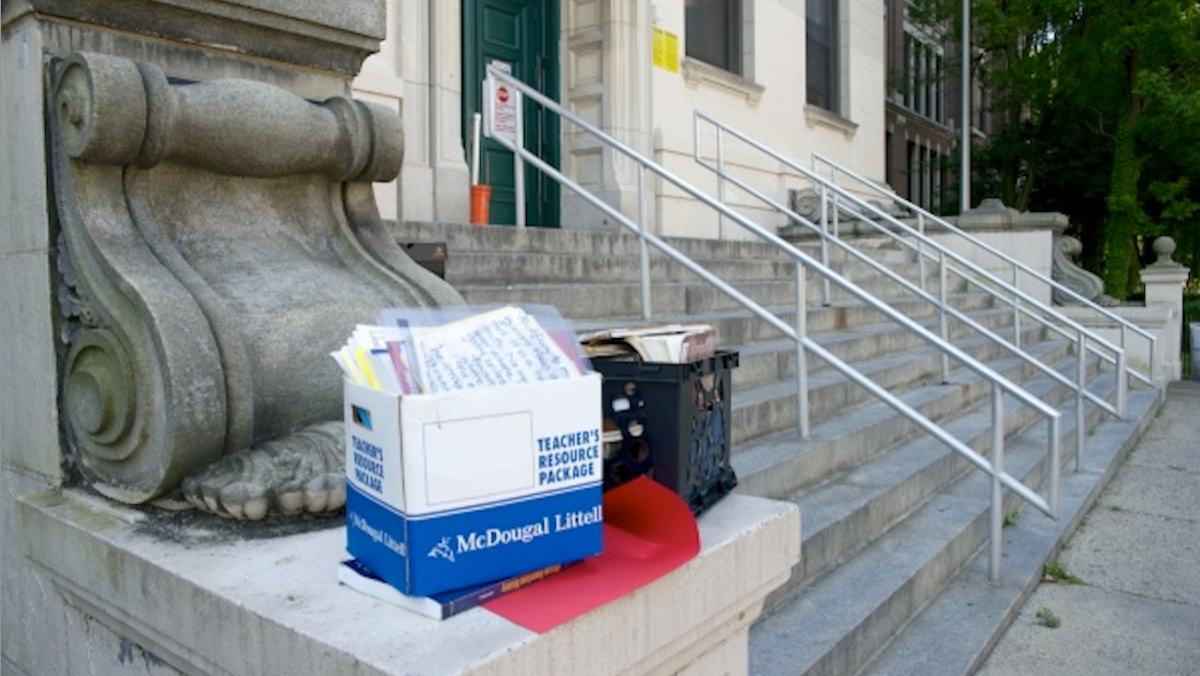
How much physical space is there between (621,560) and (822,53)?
45.3ft

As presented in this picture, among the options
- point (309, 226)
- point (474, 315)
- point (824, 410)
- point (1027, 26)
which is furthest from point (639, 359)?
point (1027, 26)

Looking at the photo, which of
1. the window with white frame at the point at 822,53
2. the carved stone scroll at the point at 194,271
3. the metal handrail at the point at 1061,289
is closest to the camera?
the carved stone scroll at the point at 194,271

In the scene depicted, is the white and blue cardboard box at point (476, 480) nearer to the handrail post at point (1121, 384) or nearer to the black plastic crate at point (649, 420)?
the black plastic crate at point (649, 420)

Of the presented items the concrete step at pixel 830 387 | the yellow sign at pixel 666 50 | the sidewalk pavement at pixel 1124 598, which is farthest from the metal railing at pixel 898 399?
the yellow sign at pixel 666 50

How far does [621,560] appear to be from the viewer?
1722mm

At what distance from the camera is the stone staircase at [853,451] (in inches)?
136

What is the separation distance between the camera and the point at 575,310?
565cm

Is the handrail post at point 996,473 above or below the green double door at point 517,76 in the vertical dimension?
below

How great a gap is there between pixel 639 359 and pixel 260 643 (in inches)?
32.5

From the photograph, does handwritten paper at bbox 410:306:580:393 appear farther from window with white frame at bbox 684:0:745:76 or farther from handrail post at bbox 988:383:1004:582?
window with white frame at bbox 684:0:745:76

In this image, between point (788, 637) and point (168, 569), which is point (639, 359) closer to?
point (168, 569)

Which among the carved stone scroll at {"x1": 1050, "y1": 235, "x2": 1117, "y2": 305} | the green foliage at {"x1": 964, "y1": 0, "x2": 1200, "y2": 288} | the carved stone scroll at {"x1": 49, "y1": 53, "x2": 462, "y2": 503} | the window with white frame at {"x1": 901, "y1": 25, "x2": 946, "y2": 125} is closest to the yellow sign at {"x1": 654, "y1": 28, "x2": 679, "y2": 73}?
the carved stone scroll at {"x1": 1050, "y1": 235, "x2": 1117, "y2": 305}

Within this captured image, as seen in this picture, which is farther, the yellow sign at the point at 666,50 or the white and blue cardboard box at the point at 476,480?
the yellow sign at the point at 666,50

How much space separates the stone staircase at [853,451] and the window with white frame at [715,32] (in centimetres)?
373
